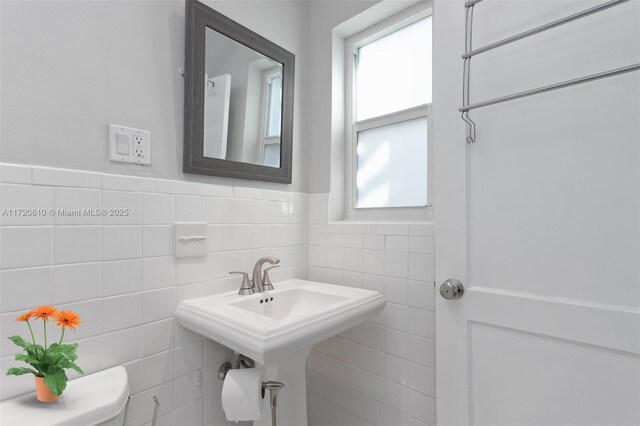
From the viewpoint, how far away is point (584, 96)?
0.80 metres

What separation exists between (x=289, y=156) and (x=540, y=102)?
1001 millimetres

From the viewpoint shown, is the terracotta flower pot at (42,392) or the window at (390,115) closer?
the terracotta flower pot at (42,392)

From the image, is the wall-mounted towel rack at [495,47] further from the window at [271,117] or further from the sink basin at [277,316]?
the window at [271,117]

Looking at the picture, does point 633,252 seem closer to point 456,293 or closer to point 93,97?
point 456,293

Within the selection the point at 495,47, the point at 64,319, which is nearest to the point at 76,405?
the point at 64,319

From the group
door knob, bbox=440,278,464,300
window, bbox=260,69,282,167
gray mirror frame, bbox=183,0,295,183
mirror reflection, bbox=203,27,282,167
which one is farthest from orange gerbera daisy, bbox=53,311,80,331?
door knob, bbox=440,278,464,300

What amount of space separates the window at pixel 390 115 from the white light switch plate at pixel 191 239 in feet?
2.49

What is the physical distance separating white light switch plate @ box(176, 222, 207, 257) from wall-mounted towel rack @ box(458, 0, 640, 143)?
0.96 meters

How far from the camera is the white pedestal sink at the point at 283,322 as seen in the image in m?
0.86

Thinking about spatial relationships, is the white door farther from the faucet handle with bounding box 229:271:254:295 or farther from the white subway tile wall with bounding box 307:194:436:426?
the faucet handle with bounding box 229:271:254:295

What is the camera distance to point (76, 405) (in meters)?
0.77

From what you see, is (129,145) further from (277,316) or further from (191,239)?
(277,316)

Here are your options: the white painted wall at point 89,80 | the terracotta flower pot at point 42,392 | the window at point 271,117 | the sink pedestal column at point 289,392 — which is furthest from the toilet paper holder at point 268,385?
the window at point 271,117

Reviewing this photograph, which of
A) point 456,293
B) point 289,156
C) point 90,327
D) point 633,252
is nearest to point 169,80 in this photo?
point 289,156
